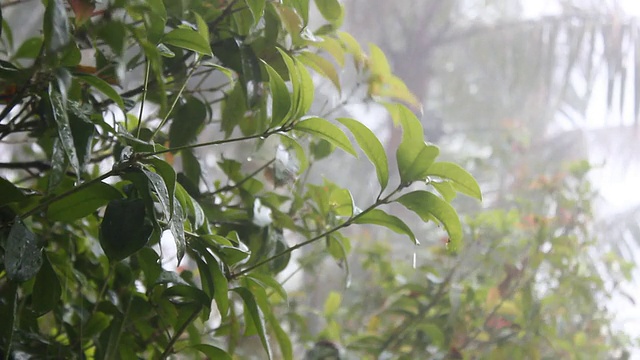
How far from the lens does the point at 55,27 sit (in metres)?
0.26

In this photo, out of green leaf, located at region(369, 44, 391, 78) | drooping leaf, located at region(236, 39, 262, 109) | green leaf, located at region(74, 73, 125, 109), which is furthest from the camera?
green leaf, located at region(369, 44, 391, 78)

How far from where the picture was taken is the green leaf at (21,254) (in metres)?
0.33

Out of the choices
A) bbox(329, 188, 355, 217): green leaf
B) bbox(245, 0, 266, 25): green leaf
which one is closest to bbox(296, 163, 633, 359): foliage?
bbox(329, 188, 355, 217): green leaf

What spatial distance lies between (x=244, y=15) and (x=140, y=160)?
20 centimetres

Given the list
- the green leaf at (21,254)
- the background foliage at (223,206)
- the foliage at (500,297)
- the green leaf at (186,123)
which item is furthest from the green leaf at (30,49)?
the foliage at (500,297)

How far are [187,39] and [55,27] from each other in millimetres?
127

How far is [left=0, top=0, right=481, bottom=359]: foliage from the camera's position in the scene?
340 mm

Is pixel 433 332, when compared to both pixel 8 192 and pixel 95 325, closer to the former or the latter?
pixel 95 325

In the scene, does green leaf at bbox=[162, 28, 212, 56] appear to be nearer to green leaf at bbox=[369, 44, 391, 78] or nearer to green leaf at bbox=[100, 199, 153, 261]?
green leaf at bbox=[100, 199, 153, 261]

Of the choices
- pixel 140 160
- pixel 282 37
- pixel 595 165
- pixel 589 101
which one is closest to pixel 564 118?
pixel 589 101

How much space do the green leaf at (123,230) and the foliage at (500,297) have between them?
18.1 inches

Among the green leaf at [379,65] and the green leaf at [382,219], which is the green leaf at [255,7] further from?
the green leaf at [379,65]

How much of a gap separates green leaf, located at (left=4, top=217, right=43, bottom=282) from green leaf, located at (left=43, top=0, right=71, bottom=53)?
12 cm

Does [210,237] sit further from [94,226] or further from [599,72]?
[599,72]
